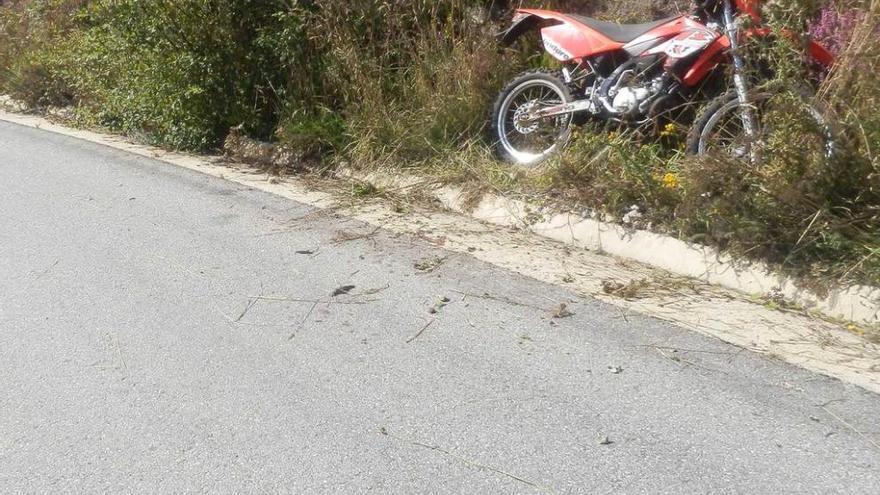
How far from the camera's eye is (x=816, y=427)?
3.79 metres

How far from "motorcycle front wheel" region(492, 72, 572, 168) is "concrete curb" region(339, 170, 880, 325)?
0.62 meters

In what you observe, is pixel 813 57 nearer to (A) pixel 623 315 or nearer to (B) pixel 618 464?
(A) pixel 623 315

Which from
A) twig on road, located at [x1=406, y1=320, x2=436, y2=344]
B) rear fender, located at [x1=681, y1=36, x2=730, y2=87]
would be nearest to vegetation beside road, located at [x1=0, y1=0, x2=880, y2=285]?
rear fender, located at [x1=681, y1=36, x2=730, y2=87]

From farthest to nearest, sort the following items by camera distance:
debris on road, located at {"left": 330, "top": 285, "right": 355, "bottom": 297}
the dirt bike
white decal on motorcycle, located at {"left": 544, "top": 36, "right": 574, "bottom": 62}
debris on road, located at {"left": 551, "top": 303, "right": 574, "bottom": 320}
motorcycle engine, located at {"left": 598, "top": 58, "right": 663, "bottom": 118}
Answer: white decal on motorcycle, located at {"left": 544, "top": 36, "right": 574, "bottom": 62}
motorcycle engine, located at {"left": 598, "top": 58, "right": 663, "bottom": 118}
the dirt bike
debris on road, located at {"left": 330, "top": 285, "right": 355, "bottom": 297}
debris on road, located at {"left": 551, "top": 303, "right": 574, "bottom": 320}

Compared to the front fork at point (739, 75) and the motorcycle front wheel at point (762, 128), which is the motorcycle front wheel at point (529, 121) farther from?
the front fork at point (739, 75)

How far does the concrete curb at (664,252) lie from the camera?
4.76 metres

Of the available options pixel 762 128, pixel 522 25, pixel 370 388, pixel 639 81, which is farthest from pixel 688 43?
pixel 370 388

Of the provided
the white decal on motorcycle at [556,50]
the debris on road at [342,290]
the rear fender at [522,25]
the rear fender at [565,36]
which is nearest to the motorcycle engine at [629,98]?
the rear fender at [565,36]

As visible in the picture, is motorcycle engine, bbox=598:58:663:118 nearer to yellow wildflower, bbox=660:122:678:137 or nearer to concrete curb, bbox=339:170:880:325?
yellow wildflower, bbox=660:122:678:137

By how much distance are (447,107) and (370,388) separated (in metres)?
4.10

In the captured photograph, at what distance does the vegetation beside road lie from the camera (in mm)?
5098

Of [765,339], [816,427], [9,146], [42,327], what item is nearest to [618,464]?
[816,427]

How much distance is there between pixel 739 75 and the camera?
5.90m

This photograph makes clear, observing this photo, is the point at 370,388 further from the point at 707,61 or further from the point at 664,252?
the point at 707,61
